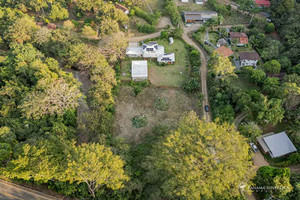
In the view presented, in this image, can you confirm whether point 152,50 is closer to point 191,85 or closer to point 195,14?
point 191,85

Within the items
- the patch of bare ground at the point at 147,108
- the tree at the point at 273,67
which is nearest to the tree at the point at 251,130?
the patch of bare ground at the point at 147,108

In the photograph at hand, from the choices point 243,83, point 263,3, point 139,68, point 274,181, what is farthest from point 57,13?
point 274,181

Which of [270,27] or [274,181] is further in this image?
[270,27]

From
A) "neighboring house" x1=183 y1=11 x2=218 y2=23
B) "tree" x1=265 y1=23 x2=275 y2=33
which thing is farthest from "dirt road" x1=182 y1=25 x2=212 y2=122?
"tree" x1=265 y1=23 x2=275 y2=33

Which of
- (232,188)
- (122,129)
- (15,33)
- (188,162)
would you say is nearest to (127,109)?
(122,129)

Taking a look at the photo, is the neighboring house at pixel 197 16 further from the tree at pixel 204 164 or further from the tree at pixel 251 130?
the tree at pixel 204 164
